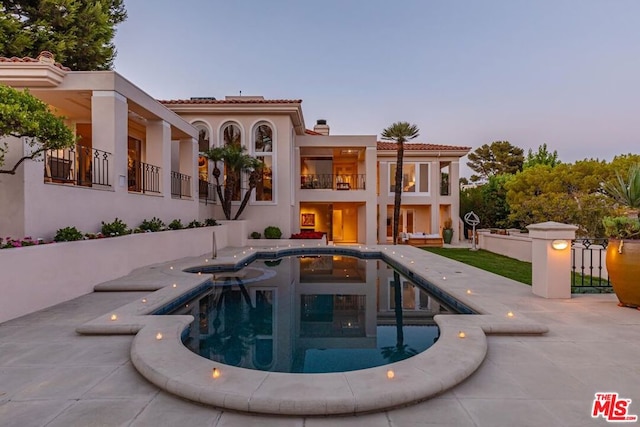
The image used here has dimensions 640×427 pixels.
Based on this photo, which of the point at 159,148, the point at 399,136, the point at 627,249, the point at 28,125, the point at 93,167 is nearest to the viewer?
the point at 28,125

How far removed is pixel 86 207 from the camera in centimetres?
809

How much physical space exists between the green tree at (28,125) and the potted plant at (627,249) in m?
10.1

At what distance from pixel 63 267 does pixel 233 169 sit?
10.3 m

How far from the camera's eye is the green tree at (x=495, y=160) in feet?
135

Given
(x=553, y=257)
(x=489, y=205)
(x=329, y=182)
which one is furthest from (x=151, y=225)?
(x=489, y=205)

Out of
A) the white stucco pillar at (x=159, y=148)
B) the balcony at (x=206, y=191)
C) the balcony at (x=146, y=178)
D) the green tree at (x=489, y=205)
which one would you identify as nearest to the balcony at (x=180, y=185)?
the balcony at (x=146, y=178)

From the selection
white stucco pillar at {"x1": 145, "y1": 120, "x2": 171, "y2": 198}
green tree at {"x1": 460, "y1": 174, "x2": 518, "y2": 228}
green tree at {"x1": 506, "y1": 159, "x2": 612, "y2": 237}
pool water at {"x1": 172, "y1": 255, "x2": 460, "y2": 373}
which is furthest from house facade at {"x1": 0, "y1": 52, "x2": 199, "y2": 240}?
green tree at {"x1": 460, "y1": 174, "x2": 518, "y2": 228}

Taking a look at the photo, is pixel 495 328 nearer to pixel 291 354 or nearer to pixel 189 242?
pixel 291 354

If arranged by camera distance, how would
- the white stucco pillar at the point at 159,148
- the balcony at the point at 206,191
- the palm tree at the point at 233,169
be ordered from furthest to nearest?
the balcony at the point at 206,191
the palm tree at the point at 233,169
the white stucco pillar at the point at 159,148

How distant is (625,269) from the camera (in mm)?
5660

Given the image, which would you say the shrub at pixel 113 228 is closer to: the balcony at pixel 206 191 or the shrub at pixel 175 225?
the shrub at pixel 175 225

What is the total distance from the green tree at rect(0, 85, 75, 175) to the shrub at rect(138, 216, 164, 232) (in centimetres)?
402

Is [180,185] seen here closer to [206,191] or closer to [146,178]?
[146,178]

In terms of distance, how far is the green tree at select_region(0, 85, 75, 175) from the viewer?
511cm
